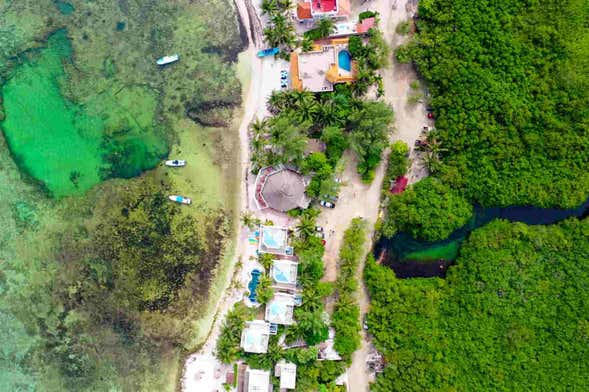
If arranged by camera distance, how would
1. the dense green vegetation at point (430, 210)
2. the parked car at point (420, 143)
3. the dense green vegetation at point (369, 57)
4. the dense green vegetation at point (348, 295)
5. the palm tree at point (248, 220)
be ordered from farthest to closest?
the palm tree at point (248, 220)
the parked car at point (420, 143)
the dense green vegetation at point (369, 57)
the dense green vegetation at point (348, 295)
the dense green vegetation at point (430, 210)

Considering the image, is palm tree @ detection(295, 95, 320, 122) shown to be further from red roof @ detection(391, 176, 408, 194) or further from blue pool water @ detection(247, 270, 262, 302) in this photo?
blue pool water @ detection(247, 270, 262, 302)

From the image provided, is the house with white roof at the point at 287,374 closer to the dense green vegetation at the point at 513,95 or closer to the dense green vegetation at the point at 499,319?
the dense green vegetation at the point at 499,319

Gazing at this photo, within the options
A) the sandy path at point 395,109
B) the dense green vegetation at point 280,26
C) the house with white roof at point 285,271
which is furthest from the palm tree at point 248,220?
the dense green vegetation at point 280,26

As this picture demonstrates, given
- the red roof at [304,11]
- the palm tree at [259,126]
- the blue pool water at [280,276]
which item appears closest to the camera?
the blue pool water at [280,276]

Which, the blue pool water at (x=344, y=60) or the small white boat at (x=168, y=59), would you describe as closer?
the blue pool water at (x=344, y=60)

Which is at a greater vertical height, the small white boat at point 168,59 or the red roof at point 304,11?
the red roof at point 304,11

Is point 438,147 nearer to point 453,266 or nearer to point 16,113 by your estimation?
point 453,266

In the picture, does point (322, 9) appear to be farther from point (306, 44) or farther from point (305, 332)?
point (305, 332)
